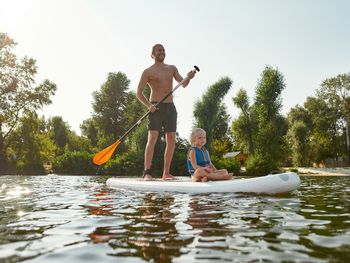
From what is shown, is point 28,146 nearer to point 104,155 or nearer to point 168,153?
point 104,155

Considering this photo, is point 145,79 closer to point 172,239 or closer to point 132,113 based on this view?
point 172,239

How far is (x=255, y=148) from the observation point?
37156 mm

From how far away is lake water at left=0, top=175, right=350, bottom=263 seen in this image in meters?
2.24

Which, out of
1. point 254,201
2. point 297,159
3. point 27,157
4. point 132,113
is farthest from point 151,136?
point 297,159

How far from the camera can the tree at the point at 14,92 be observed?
1362 inches

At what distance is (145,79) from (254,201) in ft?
14.1

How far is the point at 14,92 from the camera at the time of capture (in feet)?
115

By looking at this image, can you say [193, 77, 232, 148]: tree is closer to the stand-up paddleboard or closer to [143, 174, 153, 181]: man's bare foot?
[143, 174, 153, 181]: man's bare foot

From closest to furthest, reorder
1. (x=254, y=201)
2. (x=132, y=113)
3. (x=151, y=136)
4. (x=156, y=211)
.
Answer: (x=156, y=211) → (x=254, y=201) → (x=151, y=136) → (x=132, y=113)

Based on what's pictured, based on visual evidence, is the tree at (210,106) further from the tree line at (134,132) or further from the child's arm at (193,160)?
the child's arm at (193,160)

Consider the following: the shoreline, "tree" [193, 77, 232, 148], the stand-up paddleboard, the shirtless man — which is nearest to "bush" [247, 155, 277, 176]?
the shoreline

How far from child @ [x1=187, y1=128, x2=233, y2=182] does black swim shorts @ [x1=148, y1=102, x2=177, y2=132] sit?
60.8 inches

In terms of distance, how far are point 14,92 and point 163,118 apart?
30936mm

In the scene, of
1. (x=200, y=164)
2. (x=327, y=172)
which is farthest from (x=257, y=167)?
(x=200, y=164)
